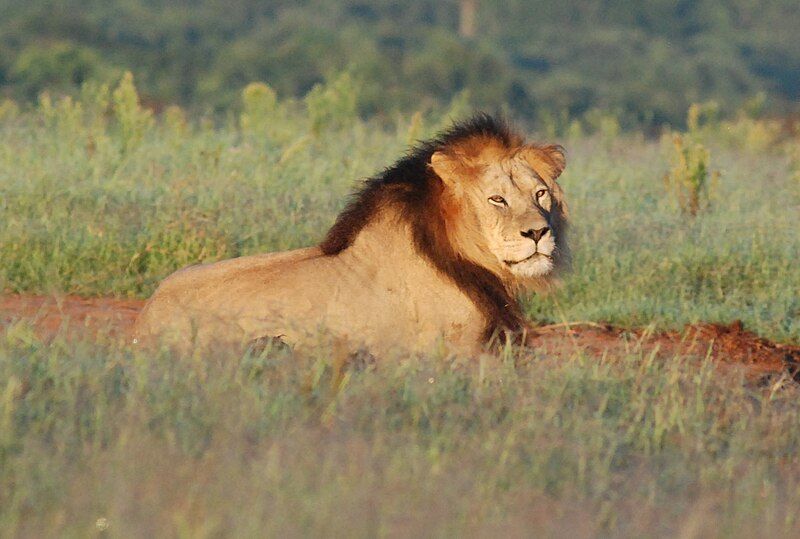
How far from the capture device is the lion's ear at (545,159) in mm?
5688

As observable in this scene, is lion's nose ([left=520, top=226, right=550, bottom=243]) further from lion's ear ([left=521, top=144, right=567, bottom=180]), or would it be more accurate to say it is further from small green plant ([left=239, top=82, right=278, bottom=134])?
small green plant ([left=239, top=82, right=278, bottom=134])

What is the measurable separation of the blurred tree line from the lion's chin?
1492 centimetres

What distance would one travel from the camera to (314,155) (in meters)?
11.5

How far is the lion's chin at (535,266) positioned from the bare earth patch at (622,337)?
1.21 m

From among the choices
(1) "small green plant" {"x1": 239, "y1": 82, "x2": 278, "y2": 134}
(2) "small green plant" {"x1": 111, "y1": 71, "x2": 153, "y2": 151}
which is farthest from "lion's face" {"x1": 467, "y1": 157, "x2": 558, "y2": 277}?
(1) "small green plant" {"x1": 239, "y1": 82, "x2": 278, "y2": 134}

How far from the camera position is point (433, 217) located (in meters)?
5.57

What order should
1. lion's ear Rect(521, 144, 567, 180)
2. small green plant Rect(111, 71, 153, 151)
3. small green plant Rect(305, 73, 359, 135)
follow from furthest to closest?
1. small green plant Rect(305, 73, 359, 135)
2. small green plant Rect(111, 71, 153, 151)
3. lion's ear Rect(521, 144, 567, 180)

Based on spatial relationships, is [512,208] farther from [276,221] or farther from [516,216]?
[276,221]

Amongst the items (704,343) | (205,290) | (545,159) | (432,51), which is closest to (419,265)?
(545,159)

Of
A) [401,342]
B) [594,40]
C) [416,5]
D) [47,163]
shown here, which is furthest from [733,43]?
[401,342]

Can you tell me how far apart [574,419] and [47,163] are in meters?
5.89

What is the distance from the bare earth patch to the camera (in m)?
6.81

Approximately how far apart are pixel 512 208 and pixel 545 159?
1.22ft

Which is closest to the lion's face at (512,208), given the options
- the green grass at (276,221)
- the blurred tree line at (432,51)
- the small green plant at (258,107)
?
the green grass at (276,221)
